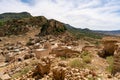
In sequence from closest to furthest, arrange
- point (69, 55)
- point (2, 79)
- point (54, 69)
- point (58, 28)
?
point (54, 69) < point (2, 79) < point (69, 55) < point (58, 28)

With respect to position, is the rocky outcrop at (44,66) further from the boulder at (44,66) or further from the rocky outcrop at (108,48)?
the rocky outcrop at (108,48)

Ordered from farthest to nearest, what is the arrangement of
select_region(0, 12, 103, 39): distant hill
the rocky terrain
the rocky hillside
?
the rocky hillside
select_region(0, 12, 103, 39): distant hill
the rocky terrain

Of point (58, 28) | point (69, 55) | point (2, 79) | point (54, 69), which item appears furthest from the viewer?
point (58, 28)

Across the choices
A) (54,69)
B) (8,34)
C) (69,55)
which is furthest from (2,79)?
(8,34)

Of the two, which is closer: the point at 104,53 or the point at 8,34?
the point at 104,53

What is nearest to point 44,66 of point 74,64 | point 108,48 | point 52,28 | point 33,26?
point 74,64

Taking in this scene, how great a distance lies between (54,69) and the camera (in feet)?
36.2

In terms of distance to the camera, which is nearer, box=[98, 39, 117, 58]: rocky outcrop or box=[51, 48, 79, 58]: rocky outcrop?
box=[98, 39, 117, 58]: rocky outcrop

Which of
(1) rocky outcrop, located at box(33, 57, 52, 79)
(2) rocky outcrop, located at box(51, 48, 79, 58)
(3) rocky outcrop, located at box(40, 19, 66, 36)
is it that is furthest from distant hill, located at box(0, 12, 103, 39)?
(1) rocky outcrop, located at box(33, 57, 52, 79)

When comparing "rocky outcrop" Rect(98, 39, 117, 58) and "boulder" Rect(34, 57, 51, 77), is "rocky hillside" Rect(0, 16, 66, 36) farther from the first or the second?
"boulder" Rect(34, 57, 51, 77)

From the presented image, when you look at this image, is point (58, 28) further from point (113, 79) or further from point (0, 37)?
point (113, 79)

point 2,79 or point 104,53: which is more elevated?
point 104,53

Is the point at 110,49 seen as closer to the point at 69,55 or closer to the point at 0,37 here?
the point at 69,55

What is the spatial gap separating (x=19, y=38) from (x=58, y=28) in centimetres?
911
